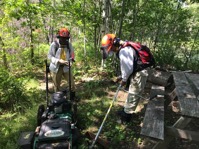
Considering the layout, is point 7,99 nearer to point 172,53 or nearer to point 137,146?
point 137,146

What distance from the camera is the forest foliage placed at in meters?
7.18

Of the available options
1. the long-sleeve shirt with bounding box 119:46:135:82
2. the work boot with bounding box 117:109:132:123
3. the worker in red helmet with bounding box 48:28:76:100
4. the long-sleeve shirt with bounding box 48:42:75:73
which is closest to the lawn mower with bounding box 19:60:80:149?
the work boot with bounding box 117:109:132:123

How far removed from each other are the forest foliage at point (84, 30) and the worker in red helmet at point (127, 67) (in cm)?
309

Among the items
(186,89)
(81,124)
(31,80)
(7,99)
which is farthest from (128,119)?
(31,80)

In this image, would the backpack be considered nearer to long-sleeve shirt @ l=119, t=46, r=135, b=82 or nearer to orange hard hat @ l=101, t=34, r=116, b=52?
long-sleeve shirt @ l=119, t=46, r=135, b=82

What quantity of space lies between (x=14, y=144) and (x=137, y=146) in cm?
249

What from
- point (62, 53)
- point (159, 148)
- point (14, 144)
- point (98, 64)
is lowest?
point (14, 144)

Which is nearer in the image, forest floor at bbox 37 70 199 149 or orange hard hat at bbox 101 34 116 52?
forest floor at bbox 37 70 199 149

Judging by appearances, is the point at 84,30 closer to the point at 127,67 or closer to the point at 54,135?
the point at 127,67

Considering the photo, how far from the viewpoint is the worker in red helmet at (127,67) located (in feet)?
14.8

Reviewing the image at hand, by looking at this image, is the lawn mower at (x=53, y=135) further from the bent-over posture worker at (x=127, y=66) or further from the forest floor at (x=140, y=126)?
the bent-over posture worker at (x=127, y=66)

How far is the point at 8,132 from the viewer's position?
4844 mm

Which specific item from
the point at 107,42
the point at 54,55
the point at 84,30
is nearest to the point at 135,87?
the point at 107,42

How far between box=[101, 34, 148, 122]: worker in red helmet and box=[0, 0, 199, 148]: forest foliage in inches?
122
